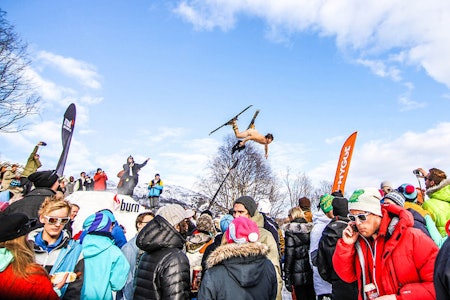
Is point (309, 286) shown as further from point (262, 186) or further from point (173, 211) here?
point (262, 186)

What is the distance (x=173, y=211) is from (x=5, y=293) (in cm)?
170

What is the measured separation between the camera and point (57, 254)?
2777 millimetres

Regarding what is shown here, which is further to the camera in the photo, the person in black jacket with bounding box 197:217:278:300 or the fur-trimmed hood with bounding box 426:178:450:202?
the fur-trimmed hood with bounding box 426:178:450:202

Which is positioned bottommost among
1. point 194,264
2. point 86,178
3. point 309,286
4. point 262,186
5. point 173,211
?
point 309,286

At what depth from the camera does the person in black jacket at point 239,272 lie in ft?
7.70

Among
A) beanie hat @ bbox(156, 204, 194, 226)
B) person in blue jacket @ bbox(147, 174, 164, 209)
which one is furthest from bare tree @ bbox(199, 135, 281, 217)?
beanie hat @ bbox(156, 204, 194, 226)

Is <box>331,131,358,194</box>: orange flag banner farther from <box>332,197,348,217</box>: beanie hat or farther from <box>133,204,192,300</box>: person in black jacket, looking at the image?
<box>133,204,192,300</box>: person in black jacket

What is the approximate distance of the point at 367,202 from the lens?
240 cm

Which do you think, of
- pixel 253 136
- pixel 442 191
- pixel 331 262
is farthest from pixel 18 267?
pixel 253 136

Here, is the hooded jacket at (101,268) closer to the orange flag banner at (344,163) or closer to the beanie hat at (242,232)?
the beanie hat at (242,232)

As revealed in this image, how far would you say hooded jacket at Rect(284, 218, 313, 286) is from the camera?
4852 mm

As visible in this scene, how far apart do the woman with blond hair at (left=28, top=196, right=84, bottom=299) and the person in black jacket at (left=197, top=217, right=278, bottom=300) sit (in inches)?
49.0

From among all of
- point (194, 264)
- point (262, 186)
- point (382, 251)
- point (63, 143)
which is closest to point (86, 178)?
point (63, 143)

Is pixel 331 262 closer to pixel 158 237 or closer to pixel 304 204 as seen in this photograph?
pixel 158 237
